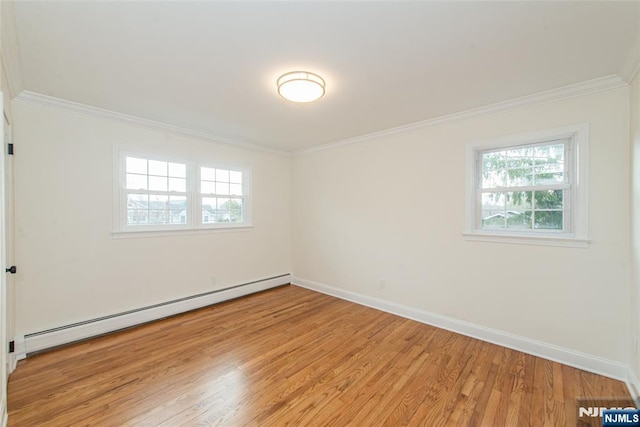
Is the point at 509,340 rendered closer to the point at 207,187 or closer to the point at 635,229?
the point at 635,229

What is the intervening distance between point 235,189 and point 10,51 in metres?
2.80

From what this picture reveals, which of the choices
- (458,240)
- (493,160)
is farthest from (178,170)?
(493,160)

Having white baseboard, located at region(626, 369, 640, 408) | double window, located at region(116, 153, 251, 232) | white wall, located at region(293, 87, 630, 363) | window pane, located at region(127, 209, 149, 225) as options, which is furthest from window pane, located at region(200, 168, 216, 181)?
white baseboard, located at region(626, 369, 640, 408)

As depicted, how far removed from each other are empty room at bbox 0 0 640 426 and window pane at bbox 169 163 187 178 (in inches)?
1.1

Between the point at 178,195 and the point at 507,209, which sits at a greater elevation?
the point at 178,195

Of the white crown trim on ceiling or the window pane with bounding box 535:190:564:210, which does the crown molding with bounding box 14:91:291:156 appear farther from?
the window pane with bounding box 535:190:564:210

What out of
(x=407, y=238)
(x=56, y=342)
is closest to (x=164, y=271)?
(x=56, y=342)

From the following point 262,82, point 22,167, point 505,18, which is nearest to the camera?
point 505,18

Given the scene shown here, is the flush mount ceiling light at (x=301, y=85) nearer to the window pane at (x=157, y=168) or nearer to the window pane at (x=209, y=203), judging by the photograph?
the window pane at (x=157, y=168)

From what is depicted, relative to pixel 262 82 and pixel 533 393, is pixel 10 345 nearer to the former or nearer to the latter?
pixel 262 82

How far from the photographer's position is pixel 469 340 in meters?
2.93

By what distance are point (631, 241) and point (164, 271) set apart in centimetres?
489

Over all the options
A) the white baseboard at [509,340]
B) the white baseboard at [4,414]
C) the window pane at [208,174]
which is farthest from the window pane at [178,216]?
the white baseboard at [509,340]

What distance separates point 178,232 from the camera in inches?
147
